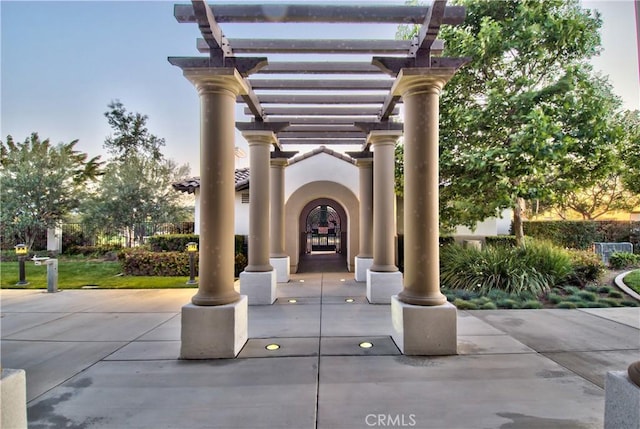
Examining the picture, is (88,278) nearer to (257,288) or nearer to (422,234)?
(257,288)

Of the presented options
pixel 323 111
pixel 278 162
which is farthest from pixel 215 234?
pixel 278 162

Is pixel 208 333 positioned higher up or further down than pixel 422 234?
further down

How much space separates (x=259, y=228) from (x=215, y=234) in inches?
→ 126

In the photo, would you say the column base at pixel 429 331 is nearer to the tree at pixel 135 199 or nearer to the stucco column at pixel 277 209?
the stucco column at pixel 277 209

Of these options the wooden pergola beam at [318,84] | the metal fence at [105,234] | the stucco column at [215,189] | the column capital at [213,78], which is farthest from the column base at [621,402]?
the metal fence at [105,234]

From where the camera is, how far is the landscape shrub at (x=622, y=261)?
1227 cm

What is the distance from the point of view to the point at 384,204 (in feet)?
27.6

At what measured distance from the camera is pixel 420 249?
486 centimetres

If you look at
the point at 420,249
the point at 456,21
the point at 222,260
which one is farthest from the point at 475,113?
the point at 222,260

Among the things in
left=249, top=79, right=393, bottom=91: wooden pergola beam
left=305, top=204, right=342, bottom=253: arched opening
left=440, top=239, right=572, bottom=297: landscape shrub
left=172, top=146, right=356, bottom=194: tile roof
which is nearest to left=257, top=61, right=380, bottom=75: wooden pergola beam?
left=249, top=79, right=393, bottom=91: wooden pergola beam

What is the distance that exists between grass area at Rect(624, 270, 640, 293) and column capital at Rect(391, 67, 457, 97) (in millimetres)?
8770

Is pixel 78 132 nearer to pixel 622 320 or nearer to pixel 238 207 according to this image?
pixel 238 207

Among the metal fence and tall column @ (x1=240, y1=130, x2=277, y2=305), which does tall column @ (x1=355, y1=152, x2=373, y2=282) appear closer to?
tall column @ (x1=240, y1=130, x2=277, y2=305)

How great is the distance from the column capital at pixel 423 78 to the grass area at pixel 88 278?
9014mm
